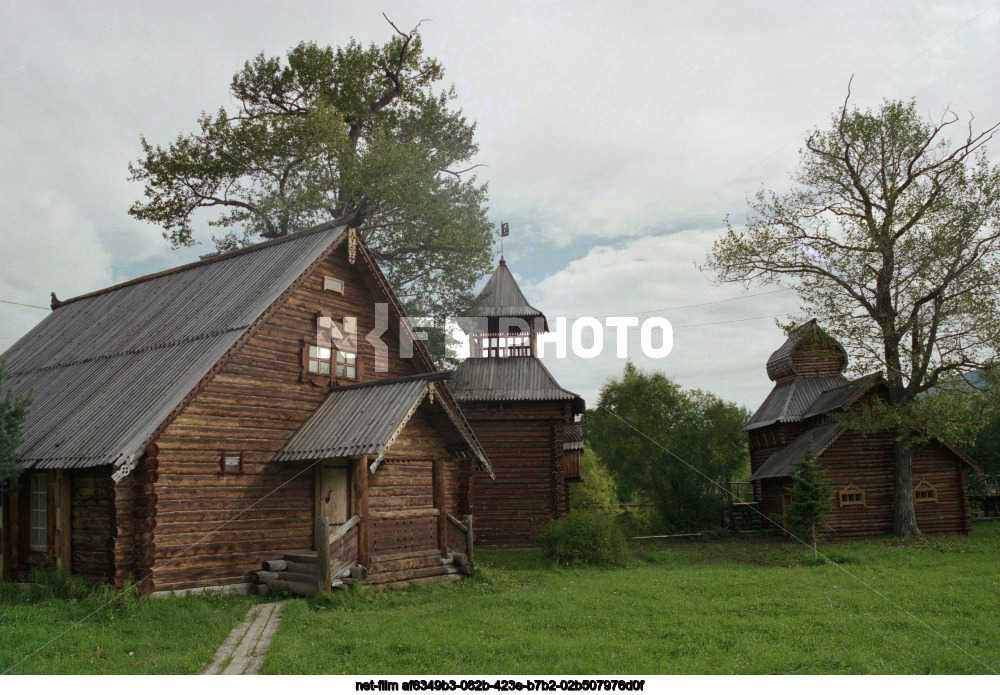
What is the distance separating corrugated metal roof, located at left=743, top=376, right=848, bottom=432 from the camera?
1415 inches

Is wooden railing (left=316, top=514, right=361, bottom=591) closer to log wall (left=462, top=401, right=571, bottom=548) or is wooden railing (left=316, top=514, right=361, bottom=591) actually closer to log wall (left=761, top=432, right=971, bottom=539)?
log wall (left=462, top=401, right=571, bottom=548)

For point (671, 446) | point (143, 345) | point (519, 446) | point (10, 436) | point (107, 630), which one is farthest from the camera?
point (671, 446)

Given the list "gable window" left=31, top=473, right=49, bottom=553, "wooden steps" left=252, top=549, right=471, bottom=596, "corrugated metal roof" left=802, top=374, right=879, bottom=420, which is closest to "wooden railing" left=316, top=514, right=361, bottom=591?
"wooden steps" left=252, top=549, right=471, bottom=596

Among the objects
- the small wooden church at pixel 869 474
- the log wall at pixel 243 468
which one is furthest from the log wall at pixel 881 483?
the log wall at pixel 243 468

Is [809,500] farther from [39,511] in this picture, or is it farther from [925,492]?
[39,511]

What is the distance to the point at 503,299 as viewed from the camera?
114 feet

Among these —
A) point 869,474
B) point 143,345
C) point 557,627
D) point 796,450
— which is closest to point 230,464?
point 143,345

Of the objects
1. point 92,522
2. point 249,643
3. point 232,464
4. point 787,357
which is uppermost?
point 787,357

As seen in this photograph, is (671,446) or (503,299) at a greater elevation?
(503,299)

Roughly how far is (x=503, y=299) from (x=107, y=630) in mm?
24784

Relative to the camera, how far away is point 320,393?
1856 centimetres

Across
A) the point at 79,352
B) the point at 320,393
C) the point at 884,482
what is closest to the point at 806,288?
the point at 884,482

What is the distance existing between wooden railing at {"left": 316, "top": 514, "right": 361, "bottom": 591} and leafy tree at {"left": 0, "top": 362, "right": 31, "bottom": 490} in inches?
251

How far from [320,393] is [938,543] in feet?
72.7
